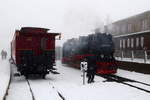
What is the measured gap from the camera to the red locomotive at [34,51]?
18047 millimetres

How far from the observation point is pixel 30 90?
1412cm

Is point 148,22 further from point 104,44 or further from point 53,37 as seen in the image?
point 53,37

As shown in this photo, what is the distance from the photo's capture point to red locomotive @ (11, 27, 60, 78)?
18047mm

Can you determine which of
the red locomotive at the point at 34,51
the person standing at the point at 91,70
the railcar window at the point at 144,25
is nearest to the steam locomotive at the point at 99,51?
the red locomotive at the point at 34,51

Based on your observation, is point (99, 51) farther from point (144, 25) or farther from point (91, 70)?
point (144, 25)

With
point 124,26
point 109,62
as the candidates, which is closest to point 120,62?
point 109,62

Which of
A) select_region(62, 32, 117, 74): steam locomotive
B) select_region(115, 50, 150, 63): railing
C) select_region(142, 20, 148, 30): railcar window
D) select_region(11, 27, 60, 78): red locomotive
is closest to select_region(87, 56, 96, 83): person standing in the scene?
select_region(11, 27, 60, 78): red locomotive

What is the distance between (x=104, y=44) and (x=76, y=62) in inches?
176

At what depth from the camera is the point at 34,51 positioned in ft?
61.0

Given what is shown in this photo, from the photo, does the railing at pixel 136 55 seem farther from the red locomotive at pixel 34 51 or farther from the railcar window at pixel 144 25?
the railcar window at pixel 144 25

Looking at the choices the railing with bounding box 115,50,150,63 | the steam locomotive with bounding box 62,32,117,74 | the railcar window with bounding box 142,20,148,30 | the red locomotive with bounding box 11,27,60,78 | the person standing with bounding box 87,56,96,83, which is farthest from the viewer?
the railcar window with bounding box 142,20,148,30

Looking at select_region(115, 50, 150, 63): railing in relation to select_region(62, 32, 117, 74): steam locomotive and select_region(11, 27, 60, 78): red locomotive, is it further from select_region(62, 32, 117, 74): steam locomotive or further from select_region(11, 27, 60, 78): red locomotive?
select_region(11, 27, 60, 78): red locomotive

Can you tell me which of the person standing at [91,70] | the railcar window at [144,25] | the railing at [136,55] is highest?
the railcar window at [144,25]

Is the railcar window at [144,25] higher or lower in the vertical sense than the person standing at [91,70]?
higher
